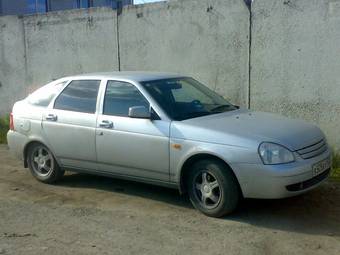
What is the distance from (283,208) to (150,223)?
1.53m

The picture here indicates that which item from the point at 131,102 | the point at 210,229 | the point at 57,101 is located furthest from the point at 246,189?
the point at 57,101

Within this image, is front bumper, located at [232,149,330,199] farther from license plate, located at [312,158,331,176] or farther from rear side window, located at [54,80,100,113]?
rear side window, located at [54,80,100,113]

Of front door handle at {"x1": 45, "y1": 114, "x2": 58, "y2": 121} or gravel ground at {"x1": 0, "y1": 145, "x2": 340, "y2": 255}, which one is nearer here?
gravel ground at {"x1": 0, "y1": 145, "x2": 340, "y2": 255}

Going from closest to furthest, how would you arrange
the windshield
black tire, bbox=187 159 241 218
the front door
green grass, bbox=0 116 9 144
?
black tire, bbox=187 159 241 218 < the front door < the windshield < green grass, bbox=0 116 9 144

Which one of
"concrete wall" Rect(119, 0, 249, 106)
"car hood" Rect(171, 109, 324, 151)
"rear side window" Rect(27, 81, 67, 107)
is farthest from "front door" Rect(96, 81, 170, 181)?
"concrete wall" Rect(119, 0, 249, 106)

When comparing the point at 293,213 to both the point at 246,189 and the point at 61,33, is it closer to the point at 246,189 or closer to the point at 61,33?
the point at 246,189

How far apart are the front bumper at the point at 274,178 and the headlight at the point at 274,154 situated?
5 cm

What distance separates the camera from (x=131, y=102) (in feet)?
20.9

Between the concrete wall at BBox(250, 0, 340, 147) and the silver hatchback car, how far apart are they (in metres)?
1.81

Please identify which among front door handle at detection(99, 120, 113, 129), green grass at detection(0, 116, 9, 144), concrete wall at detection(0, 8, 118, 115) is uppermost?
concrete wall at detection(0, 8, 118, 115)

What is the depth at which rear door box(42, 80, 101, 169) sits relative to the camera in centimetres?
662

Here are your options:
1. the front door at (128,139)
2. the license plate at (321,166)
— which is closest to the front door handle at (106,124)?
the front door at (128,139)

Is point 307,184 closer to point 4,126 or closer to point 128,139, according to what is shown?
point 128,139

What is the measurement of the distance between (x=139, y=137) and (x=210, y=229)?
4.57 feet
